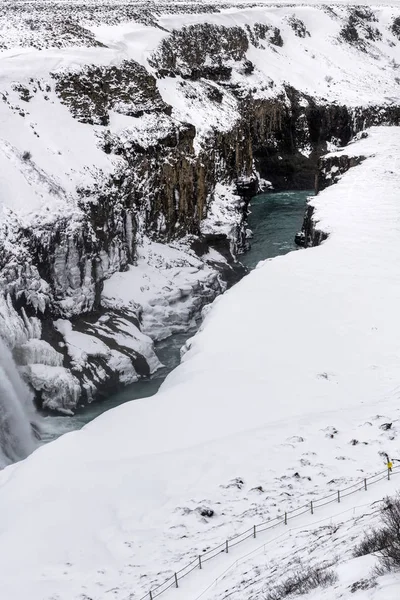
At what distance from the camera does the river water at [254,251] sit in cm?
3272

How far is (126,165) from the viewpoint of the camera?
1746 inches

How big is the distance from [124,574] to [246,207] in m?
49.4

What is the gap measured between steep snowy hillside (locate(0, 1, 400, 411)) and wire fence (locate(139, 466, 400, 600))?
59.3 ft

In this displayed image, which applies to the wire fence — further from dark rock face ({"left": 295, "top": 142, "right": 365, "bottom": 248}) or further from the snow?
dark rock face ({"left": 295, "top": 142, "right": 365, "bottom": 248})

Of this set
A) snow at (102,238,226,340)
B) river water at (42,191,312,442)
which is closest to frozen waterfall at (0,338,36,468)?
river water at (42,191,312,442)

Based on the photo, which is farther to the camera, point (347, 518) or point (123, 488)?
point (123, 488)

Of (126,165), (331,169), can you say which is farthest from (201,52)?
(126,165)

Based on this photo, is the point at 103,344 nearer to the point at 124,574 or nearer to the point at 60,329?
the point at 60,329

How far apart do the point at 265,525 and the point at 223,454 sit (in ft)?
11.2

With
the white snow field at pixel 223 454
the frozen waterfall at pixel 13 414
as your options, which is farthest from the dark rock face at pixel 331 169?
the frozen waterfall at pixel 13 414

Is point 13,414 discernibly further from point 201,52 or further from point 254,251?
point 201,52

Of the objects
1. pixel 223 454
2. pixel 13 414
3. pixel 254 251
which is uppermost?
pixel 223 454

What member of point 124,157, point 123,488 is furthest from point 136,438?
point 124,157

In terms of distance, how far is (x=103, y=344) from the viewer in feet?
120
